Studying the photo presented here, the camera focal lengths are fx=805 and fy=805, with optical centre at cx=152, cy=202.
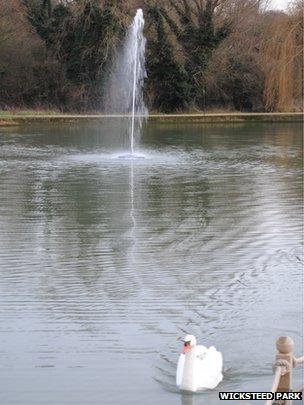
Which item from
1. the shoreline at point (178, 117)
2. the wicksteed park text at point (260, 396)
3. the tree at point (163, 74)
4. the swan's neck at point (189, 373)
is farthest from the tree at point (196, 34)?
the wicksteed park text at point (260, 396)

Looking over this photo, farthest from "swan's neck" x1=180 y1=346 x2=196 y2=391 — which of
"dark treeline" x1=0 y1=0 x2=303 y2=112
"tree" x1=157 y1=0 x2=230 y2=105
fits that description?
"tree" x1=157 y1=0 x2=230 y2=105

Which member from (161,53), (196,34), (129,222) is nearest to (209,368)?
(129,222)

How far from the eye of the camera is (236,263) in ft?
32.8

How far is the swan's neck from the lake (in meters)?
0.13

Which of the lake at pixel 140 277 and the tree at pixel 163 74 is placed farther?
the tree at pixel 163 74

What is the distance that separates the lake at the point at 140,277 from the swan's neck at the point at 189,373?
5.0 inches

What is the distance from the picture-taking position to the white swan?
5.81m

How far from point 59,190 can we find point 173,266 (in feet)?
21.5

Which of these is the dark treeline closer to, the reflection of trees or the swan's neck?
the reflection of trees

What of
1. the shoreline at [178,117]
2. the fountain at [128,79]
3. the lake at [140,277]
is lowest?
the lake at [140,277]

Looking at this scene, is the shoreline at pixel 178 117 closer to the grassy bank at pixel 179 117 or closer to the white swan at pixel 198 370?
the grassy bank at pixel 179 117

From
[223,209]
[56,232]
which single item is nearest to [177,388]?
[56,232]

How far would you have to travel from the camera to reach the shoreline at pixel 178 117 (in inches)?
1421

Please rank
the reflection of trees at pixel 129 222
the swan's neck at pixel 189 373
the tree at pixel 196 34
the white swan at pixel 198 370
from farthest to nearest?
the tree at pixel 196 34
the reflection of trees at pixel 129 222
the white swan at pixel 198 370
the swan's neck at pixel 189 373
